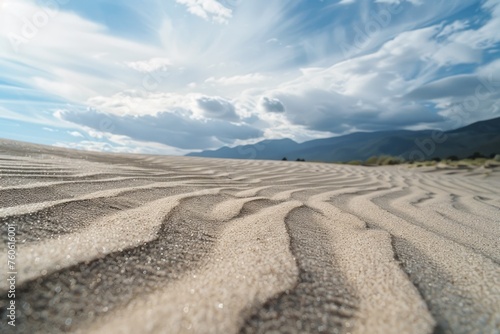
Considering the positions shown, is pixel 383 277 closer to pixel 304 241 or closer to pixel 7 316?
pixel 304 241

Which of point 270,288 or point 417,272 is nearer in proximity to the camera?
point 270,288

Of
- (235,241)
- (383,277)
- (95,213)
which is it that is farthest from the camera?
(95,213)

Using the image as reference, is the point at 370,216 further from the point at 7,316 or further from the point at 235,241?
the point at 7,316

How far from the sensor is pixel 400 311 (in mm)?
731

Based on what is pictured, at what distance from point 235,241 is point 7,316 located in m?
0.70

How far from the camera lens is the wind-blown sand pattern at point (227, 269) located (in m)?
0.67

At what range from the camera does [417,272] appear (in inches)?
38.4

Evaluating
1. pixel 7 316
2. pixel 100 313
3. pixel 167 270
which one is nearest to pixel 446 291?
pixel 167 270

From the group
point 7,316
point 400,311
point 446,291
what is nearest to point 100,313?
point 7,316

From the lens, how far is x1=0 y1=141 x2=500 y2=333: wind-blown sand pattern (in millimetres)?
665

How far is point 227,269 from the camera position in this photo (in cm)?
89

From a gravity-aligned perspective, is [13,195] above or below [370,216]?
above

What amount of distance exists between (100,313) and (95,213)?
727 mm

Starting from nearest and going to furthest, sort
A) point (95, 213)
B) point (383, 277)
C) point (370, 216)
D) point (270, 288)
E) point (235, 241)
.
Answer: point (270, 288) → point (383, 277) → point (235, 241) → point (95, 213) → point (370, 216)
